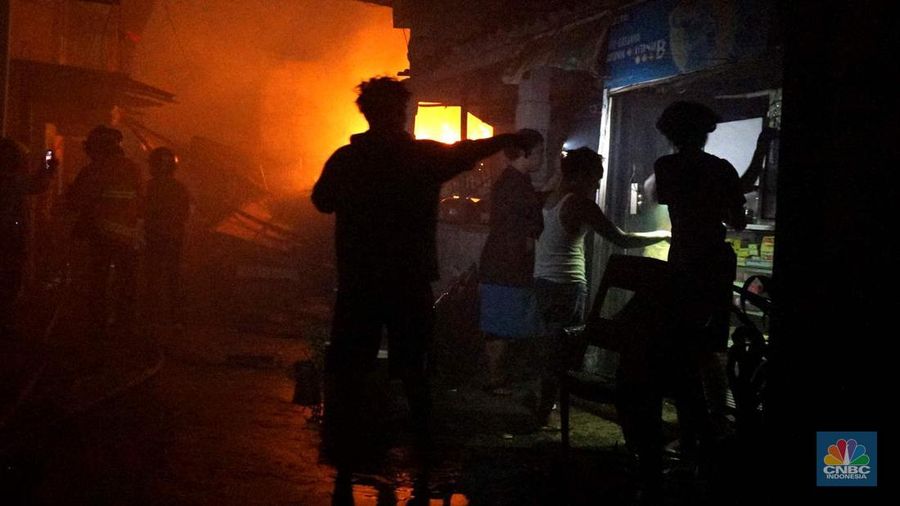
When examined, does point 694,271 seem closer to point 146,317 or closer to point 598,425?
point 598,425

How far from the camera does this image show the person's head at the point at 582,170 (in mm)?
6062

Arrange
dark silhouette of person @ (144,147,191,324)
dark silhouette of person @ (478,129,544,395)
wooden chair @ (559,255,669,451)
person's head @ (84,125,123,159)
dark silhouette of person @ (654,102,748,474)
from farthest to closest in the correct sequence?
1. dark silhouette of person @ (144,147,191,324)
2. person's head @ (84,125,123,159)
3. dark silhouette of person @ (478,129,544,395)
4. dark silhouette of person @ (654,102,748,474)
5. wooden chair @ (559,255,669,451)

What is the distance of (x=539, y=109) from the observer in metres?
9.60

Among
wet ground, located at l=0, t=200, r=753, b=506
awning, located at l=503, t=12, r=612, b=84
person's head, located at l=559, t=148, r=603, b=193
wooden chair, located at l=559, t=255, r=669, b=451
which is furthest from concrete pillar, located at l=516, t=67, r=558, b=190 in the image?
wooden chair, located at l=559, t=255, r=669, b=451

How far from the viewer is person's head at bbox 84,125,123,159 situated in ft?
29.6

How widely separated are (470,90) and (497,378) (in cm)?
642

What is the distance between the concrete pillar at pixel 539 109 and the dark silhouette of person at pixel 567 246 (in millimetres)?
3257

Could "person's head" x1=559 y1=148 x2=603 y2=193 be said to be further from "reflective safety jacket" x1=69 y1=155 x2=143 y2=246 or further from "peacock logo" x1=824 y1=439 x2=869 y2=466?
"reflective safety jacket" x1=69 y1=155 x2=143 y2=246

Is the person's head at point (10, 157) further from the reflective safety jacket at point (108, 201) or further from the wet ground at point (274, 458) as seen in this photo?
the wet ground at point (274, 458)

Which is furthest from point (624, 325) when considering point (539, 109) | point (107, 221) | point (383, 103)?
point (107, 221)

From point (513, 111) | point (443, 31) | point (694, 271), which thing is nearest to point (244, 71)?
point (443, 31)

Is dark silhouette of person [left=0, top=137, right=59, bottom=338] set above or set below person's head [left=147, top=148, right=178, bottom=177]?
below

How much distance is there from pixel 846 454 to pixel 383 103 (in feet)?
9.15

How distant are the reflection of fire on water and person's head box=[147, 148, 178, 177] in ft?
12.5
